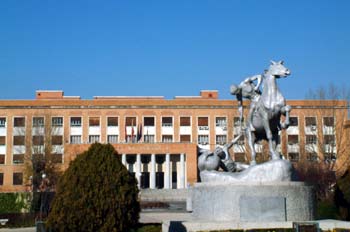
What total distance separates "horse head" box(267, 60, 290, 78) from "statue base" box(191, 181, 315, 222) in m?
3.39

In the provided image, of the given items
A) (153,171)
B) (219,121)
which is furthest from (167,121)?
(153,171)

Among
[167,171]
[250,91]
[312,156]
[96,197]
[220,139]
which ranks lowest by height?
[96,197]

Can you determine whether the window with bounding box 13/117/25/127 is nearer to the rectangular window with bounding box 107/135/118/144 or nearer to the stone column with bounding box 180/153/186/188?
the rectangular window with bounding box 107/135/118/144

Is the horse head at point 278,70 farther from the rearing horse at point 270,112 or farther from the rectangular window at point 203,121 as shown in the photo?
the rectangular window at point 203,121

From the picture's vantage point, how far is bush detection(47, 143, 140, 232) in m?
11.5

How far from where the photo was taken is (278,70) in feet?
50.0

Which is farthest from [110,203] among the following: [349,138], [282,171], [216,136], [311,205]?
[216,136]

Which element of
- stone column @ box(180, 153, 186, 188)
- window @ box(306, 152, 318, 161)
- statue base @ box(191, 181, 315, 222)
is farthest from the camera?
stone column @ box(180, 153, 186, 188)

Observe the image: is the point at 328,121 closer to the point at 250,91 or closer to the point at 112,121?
the point at 250,91

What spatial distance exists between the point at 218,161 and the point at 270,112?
215 centimetres

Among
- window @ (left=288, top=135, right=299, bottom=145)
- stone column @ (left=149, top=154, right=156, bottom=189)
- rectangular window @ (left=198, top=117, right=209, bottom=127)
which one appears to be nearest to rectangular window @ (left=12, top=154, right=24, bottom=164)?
stone column @ (left=149, top=154, right=156, bottom=189)

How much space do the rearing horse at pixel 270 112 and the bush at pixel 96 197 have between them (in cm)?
482

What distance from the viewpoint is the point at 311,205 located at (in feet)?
46.8

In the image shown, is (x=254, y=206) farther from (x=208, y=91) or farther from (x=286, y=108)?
(x=208, y=91)
